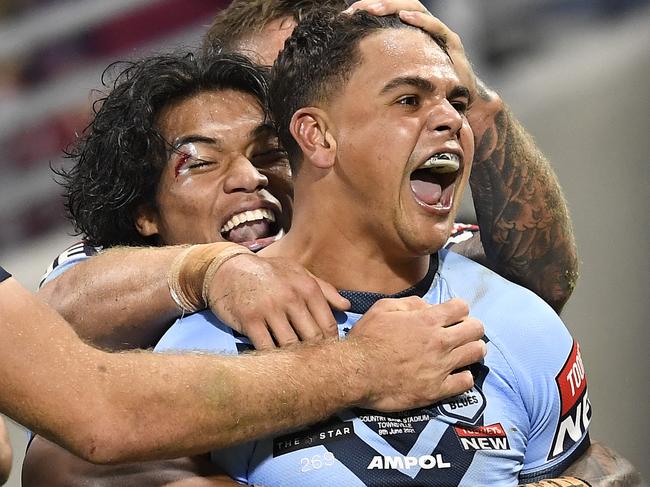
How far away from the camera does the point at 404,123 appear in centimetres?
229

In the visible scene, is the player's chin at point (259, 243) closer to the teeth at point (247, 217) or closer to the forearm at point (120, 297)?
the teeth at point (247, 217)

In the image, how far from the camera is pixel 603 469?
2373 mm

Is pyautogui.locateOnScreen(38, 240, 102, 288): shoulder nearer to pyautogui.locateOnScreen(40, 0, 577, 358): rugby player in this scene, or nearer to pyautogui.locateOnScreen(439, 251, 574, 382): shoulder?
pyautogui.locateOnScreen(40, 0, 577, 358): rugby player

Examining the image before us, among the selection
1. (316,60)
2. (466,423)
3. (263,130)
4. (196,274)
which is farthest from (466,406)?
(263,130)

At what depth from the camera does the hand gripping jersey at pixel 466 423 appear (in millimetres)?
2113

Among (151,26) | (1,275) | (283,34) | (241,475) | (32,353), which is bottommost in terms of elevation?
(241,475)

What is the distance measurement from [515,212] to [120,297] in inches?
37.7

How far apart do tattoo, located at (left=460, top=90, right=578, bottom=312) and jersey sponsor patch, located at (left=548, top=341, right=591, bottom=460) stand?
1.55 feet

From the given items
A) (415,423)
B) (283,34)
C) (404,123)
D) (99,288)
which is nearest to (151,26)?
(283,34)

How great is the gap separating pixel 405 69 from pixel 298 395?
68cm

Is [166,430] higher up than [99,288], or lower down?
lower down

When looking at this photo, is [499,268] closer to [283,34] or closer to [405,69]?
[405,69]

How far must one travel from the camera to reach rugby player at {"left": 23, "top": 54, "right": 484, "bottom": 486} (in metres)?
2.16

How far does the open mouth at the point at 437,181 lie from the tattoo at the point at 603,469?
565 mm
